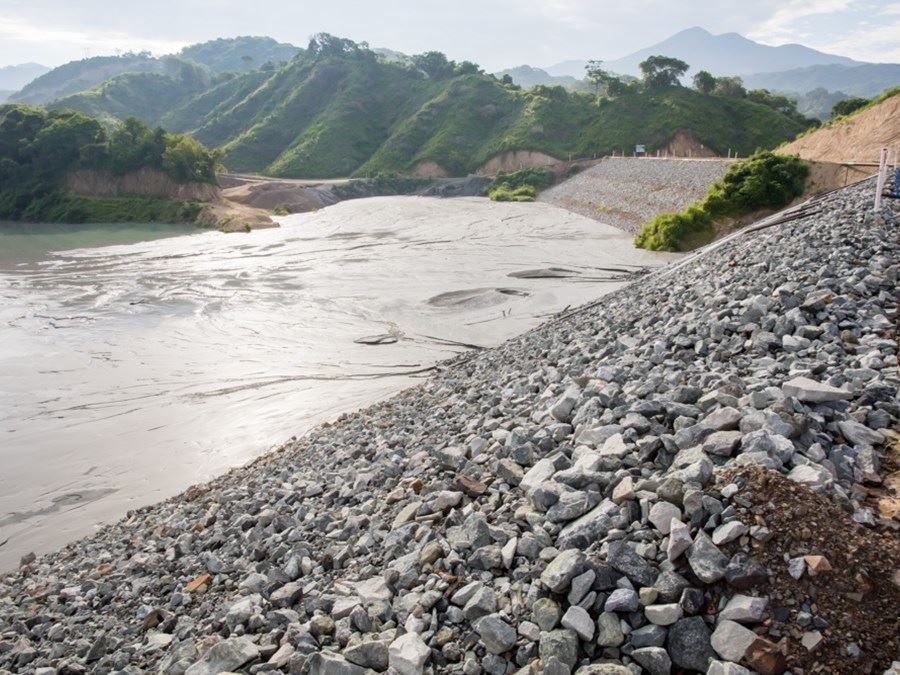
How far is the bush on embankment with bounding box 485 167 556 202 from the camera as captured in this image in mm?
61153

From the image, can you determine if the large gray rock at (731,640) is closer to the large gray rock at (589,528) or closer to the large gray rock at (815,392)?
the large gray rock at (589,528)

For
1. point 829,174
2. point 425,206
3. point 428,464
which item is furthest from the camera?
point 425,206

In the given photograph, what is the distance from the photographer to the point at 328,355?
17.7m

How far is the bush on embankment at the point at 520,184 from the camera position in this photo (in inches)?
2408

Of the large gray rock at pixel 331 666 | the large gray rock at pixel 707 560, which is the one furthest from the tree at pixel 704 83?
the large gray rock at pixel 331 666

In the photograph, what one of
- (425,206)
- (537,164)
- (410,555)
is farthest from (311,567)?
(537,164)

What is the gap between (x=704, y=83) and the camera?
75125 mm

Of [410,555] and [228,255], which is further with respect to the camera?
[228,255]

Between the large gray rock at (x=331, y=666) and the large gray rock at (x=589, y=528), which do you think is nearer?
the large gray rock at (x=331, y=666)

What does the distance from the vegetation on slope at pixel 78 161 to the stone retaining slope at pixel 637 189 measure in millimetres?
37834

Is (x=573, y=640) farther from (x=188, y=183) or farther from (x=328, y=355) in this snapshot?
(x=188, y=183)

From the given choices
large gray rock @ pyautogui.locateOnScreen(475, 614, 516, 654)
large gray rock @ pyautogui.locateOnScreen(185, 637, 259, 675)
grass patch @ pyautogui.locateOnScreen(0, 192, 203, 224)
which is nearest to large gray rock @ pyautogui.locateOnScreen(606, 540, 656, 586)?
large gray rock @ pyautogui.locateOnScreen(475, 614, 516, 654)

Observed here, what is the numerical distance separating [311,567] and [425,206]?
184ft

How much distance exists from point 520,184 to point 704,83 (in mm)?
30588
